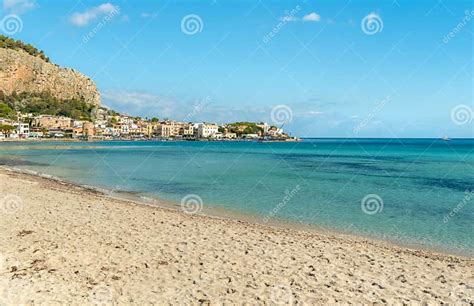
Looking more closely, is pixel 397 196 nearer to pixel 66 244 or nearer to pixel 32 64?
pixel 66 244

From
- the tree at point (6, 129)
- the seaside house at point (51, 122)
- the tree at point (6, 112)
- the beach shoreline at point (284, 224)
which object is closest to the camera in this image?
the beach shoreline at point (284, 224)

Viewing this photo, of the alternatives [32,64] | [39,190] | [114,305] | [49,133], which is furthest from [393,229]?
[32,64]

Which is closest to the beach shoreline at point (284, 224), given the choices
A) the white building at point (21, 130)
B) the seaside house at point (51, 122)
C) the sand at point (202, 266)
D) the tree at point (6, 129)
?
the sand at point (202, 266)

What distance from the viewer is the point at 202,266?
30.5 ft

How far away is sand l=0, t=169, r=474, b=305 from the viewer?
300 inches

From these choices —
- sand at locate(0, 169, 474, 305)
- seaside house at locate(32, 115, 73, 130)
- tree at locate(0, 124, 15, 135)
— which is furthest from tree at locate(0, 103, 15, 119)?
sand at locate(0, 169, 474, 305)

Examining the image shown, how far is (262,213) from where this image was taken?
19.2 metres

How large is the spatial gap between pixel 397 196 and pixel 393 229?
10.7m

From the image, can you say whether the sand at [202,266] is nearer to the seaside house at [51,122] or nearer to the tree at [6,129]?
the tree at [6,129]

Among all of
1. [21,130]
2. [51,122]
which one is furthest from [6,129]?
[51,122]

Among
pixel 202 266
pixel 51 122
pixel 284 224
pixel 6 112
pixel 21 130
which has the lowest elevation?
pixel 284 224

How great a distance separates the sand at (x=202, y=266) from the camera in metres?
7.63

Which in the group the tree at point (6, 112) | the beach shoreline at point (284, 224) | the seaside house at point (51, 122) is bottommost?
the beach shoreline at point (284, 224)

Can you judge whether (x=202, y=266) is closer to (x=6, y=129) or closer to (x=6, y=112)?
(x=6, y=129)
